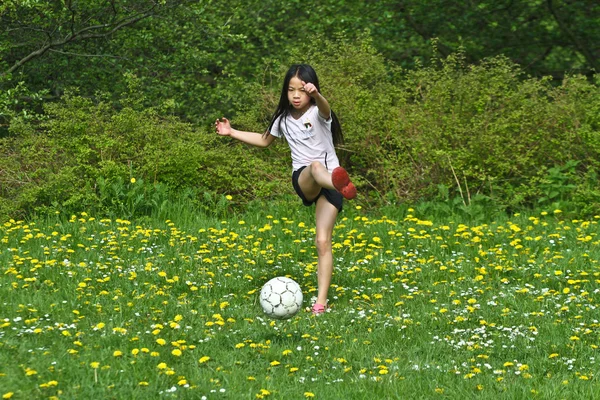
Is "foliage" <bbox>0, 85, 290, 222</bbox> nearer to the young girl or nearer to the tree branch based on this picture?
the tree branch

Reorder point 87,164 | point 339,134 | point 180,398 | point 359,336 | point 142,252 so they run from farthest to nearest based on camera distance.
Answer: point 87,164
point 142,252
point 339,134
point 359,336
point 180,398

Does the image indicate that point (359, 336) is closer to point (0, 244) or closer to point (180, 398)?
point (180, 398)

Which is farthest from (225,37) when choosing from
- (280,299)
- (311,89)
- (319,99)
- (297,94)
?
(280,299)

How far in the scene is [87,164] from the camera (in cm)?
1048

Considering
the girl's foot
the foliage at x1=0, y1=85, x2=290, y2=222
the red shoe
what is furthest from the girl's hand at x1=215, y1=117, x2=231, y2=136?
the foliage at x1=0, y1=85, x2=290, y2=222

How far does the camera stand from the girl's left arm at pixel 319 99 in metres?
6.32

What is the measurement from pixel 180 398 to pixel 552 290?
3.73 meters

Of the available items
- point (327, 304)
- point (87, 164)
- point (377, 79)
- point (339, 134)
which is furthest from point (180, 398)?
point (377, 79)

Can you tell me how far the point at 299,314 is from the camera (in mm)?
6543

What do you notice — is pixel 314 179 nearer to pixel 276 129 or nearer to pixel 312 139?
pixel 312 139

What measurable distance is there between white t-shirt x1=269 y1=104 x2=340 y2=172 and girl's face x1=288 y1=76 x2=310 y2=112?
0.42 ft

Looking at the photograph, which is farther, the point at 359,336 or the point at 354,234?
the point at 354,234

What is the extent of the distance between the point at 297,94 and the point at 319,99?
0.24 meters

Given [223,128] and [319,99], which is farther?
[223,128]
